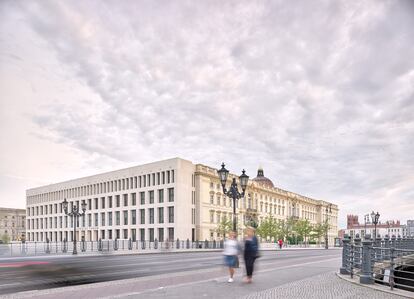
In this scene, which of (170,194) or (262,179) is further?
(262,179)

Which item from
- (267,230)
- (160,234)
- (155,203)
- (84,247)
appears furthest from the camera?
(267,230)

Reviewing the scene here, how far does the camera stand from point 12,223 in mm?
165125

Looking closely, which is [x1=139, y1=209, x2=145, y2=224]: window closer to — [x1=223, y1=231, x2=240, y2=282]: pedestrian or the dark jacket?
[x1=223, y1=231, x2=240, y2=282]: pedestrian

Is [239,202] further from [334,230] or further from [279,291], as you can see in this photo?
[279,291]

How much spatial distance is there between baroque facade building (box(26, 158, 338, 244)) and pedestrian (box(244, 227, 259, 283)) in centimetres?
6810

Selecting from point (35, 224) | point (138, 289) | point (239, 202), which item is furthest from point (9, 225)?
point (138, 289)

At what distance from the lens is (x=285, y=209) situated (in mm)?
118625

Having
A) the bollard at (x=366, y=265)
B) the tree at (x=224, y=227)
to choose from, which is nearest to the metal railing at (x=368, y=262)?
the bollard at (x=366, y=265)

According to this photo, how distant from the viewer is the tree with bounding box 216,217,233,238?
8266 centimetres

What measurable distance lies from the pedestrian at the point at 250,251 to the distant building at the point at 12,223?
163184 millimetres

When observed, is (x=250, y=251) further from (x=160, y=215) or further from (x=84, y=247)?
(x=160, y=215)

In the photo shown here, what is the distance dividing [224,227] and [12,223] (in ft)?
363

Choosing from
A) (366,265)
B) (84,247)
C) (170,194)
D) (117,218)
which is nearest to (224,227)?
(170,194)

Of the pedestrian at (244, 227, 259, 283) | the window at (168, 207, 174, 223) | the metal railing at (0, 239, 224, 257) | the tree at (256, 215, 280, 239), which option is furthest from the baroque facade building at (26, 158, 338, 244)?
the pedestrian at (244, 227, 259, 283)
